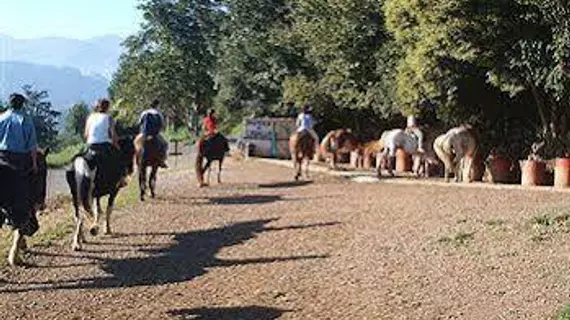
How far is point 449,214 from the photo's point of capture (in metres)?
15.1

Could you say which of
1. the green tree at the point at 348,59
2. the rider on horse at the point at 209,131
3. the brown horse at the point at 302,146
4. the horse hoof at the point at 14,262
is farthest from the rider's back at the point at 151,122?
the green tree at the point at 348,59

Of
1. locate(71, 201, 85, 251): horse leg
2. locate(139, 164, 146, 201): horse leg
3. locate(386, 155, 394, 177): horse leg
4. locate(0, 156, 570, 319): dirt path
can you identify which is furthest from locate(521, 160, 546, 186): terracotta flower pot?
locate(71, 201, 85, 251): horse leg

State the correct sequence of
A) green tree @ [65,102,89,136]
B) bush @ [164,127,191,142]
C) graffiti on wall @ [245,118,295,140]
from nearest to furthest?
graffiti on wall @ [245,118,295,140] → bush @ [164,127,191,142] → green tree @ [65,102,89,136]

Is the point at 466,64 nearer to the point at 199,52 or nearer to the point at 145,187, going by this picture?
the point at 145,187

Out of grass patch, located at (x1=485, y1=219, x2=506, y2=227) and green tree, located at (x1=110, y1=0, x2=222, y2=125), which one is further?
green tree, located at (x1=110, y1=0, x2=222, y2=125)

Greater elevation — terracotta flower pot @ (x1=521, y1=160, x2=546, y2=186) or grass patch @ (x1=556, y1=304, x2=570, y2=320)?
terracotta flower pot @ (x1=521, y1=160, x2=546, y2=186)

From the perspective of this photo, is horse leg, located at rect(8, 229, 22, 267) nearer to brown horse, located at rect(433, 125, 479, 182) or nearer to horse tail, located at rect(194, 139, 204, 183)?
horse tail, located at rect(194, 139, 204, 183)

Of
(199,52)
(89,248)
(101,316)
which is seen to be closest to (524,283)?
(101,316)

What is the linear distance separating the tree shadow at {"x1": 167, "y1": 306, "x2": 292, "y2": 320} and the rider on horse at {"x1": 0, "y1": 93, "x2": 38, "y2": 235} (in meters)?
3.31

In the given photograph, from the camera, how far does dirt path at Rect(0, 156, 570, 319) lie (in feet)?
32.1

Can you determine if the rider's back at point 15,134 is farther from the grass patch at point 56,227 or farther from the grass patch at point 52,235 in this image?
the grass patch at point 52,235

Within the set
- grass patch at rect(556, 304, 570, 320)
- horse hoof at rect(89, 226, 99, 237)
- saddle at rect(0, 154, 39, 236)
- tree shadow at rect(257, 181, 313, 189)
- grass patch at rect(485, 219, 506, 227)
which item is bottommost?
grass patch at rect(556, 304, 570, 320)

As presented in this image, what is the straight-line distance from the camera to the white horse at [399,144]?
78.7ft

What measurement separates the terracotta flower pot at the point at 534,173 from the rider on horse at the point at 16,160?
37.3ft
